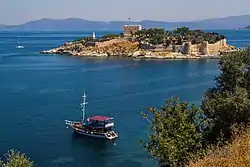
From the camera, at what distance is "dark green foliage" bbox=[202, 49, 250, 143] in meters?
8.95

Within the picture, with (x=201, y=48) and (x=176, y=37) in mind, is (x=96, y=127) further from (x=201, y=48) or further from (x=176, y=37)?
(x=176, y=37)

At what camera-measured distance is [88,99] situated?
25.4 m

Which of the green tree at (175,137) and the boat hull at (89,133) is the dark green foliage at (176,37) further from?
the green tree at (175,137)

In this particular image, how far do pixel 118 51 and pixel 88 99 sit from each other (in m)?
30.8

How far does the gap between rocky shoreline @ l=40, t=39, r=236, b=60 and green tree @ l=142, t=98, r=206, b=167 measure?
135 feet

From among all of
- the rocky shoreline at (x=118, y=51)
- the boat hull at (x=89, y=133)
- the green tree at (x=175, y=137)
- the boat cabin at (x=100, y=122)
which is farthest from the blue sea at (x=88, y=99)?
the green tree at (x=175, y=137)

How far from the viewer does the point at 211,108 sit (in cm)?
1007

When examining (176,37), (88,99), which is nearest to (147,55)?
(176,37)

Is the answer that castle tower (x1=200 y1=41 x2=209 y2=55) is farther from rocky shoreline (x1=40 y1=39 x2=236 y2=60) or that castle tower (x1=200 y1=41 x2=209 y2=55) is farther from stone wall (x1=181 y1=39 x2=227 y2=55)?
rocky shoreline (x1=40 y1=39 x2=236 y2=60)

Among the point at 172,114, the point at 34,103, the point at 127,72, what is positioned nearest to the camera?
the point at 172,114

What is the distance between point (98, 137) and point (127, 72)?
68.1ft

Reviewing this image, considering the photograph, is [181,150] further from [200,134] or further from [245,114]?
[245,114]

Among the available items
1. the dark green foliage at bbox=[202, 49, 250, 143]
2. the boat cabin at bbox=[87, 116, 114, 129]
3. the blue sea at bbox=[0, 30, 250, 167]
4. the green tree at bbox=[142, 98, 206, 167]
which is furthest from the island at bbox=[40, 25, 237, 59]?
the green tree at bbox=[142, 98, 206, 167]

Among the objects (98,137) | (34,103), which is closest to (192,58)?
(34,103)
